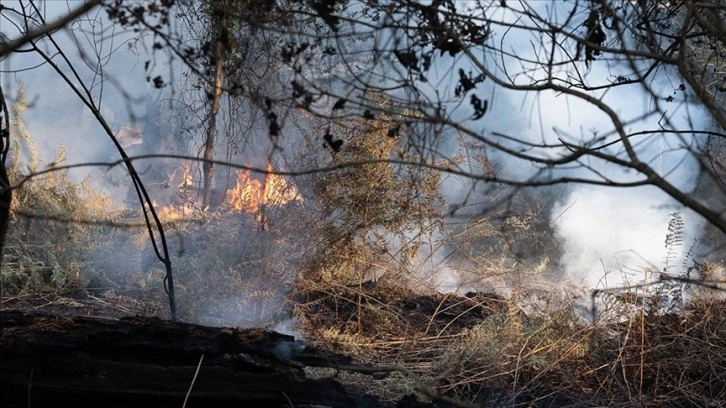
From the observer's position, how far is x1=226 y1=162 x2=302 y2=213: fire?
7.54m

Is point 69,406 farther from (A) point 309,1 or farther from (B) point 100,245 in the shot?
(B) point 100,245

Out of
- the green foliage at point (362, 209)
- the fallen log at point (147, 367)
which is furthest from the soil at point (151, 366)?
the green foliage at point (362, 209)

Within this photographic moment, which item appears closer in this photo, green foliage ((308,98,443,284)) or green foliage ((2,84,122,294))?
green foliage ((308,98,443,284))

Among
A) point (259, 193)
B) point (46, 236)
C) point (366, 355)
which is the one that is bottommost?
point (366, 355)

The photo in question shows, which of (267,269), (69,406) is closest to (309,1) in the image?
(69,406)

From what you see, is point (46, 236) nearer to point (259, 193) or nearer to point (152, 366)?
point (259, 193)

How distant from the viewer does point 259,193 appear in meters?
8.79

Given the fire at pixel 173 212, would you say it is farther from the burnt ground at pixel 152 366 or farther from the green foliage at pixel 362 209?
the burnt ground at pixel 152 366

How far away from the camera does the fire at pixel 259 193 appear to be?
754 cm

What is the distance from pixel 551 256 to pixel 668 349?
199 inches

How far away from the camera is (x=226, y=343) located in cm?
403

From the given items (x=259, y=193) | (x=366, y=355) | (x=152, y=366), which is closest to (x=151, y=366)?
(x=152, y=366)

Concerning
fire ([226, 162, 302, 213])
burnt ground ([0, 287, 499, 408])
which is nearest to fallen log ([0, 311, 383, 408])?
burnt ground ([0, 287, 499, 408])

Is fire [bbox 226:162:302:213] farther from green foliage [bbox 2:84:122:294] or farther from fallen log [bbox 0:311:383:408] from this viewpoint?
fallen log [bbox 0:311:383:408]
